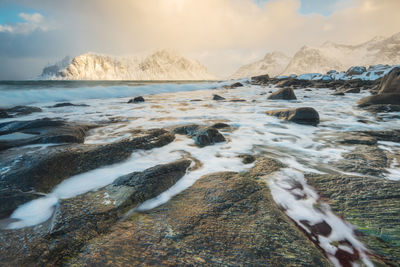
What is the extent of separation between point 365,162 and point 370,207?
4.03 feet

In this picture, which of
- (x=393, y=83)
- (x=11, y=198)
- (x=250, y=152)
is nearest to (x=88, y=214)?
(x=11, y=198)

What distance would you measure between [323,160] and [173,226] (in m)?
2.40

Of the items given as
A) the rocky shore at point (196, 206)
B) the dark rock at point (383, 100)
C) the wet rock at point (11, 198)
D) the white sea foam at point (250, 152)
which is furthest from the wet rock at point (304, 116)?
the wet rock at point (11, 198)

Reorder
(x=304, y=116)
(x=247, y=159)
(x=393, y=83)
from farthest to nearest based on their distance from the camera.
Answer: (x=393, y=83)
(x=304, y=116)
(x=247, y=159)

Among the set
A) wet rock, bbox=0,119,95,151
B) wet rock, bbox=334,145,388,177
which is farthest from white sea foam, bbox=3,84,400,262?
wet rock, bbox=0,119,95,151

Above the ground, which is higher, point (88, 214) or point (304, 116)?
point (304, 116)

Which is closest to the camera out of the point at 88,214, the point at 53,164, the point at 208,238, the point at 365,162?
the point at 208,238

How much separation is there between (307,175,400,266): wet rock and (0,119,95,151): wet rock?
3.51m

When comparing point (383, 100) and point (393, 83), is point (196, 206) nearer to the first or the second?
point (383, 100)

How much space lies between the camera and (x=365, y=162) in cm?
245

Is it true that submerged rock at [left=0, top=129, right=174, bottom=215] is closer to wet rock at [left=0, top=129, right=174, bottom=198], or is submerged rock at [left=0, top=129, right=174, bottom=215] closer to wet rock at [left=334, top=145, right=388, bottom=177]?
wet rock at [left=0, top=129, right=174, bottom=198]

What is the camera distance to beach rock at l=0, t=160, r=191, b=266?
1022 millimetres

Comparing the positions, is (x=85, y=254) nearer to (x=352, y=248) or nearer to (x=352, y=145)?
(x=352, y=248)

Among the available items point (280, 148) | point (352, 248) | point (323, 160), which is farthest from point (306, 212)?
point (280, 148)
